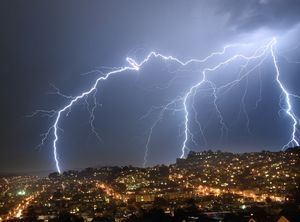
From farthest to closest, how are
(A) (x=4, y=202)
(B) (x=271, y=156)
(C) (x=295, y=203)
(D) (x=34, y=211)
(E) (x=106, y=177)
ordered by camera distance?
(E) (x=106, y=177) < (B) (x=271, y=156) < (A) (x=4, y=202) < (D) (x=34, y=211) < (C) (x=295, y=203)

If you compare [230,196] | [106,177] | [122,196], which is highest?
[106,177]

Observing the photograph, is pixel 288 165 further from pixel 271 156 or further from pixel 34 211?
pixel 34 211

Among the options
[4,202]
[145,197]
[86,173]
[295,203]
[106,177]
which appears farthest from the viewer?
[86,173]

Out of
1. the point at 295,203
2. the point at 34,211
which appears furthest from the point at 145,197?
the point at 295,203

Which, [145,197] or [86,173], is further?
[86,173]

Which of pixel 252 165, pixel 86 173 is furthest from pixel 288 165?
pixel 86 173

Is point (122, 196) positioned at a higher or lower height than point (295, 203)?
higher
